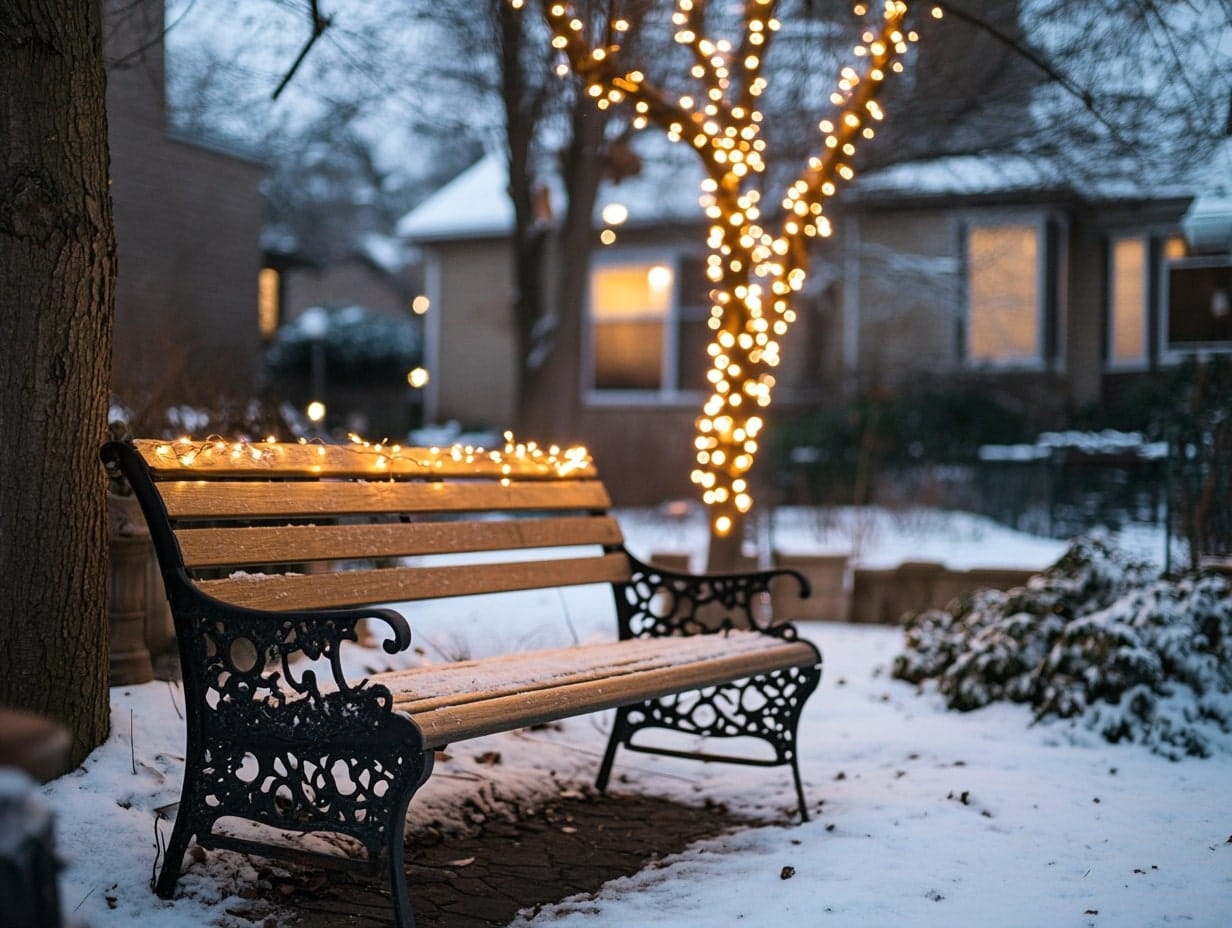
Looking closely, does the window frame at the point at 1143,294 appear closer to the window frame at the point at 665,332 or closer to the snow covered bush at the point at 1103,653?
the window frame at the point at 665,332

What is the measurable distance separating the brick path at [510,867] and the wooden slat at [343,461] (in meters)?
1.11

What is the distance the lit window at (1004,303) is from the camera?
17734mm

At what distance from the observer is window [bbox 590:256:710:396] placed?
18031mm

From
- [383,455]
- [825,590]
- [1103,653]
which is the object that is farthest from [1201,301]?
[383,455]

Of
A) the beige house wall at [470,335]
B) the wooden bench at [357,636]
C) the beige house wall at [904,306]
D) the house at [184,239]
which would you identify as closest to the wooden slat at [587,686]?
the wooden bench at [357,636]

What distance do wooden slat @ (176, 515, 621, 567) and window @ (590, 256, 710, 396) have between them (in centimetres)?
1307

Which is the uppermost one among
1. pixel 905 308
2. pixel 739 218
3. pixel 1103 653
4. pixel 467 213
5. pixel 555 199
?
pixel 467 213

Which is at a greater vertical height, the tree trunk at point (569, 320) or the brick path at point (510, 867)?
the tree trunk at point (569, 320)

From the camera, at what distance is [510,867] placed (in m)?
3.85

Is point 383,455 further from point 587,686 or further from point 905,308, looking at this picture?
point 905,308

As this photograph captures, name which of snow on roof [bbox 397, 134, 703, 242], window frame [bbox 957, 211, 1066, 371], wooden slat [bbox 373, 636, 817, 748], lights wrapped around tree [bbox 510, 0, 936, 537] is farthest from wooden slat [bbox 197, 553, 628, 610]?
window frame [bbox 957, 211, 1066, 371]

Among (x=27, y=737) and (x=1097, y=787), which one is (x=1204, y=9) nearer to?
(x=1097, y=787)

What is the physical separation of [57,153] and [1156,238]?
16713 millimetres

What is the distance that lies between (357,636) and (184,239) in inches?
517
